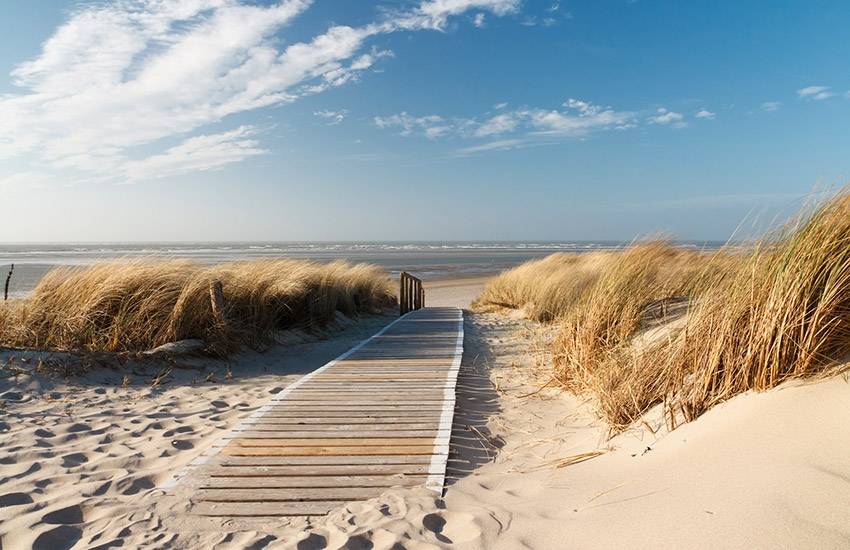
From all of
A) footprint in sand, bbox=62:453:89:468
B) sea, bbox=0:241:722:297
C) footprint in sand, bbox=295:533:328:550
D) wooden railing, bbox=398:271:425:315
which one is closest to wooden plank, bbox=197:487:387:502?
footprint in sand, bbox=295:533:328:550

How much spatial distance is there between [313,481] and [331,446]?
0.51m

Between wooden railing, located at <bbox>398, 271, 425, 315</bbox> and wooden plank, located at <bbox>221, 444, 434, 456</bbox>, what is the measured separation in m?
9.75

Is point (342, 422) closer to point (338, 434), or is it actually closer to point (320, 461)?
point (338, 434)

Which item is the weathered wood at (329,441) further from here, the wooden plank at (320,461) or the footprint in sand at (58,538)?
the footprint in sand at (58,538)

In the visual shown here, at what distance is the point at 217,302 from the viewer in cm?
691

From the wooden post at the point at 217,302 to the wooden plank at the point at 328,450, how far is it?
3613 mm

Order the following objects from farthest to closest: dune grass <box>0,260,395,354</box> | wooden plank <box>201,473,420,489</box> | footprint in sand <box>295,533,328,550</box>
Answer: dune grass <box>0,260,395,354</box>
wooden plank <box>201,473,420,489</box>
footprint in sand <box>295,533,328,550</box>

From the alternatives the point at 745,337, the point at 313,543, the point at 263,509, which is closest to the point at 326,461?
the point at 263,509

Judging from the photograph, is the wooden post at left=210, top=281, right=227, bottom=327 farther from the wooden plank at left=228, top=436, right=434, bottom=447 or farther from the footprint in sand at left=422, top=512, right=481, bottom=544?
the footprint in sand at left=422, top=512, right=481, bottom=544

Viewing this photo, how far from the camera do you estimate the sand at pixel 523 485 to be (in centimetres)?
198

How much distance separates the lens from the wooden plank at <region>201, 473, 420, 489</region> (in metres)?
2.98

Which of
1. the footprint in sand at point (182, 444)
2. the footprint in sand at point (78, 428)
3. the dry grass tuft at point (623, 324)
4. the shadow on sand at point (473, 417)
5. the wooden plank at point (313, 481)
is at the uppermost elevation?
the dry grass tuft at point (623, 324)

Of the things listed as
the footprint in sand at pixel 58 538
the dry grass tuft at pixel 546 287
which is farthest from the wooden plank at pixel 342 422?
the dry grass tuft at pixel 546 287

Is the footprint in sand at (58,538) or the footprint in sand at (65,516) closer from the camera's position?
the footprint in sand at (58,538)
